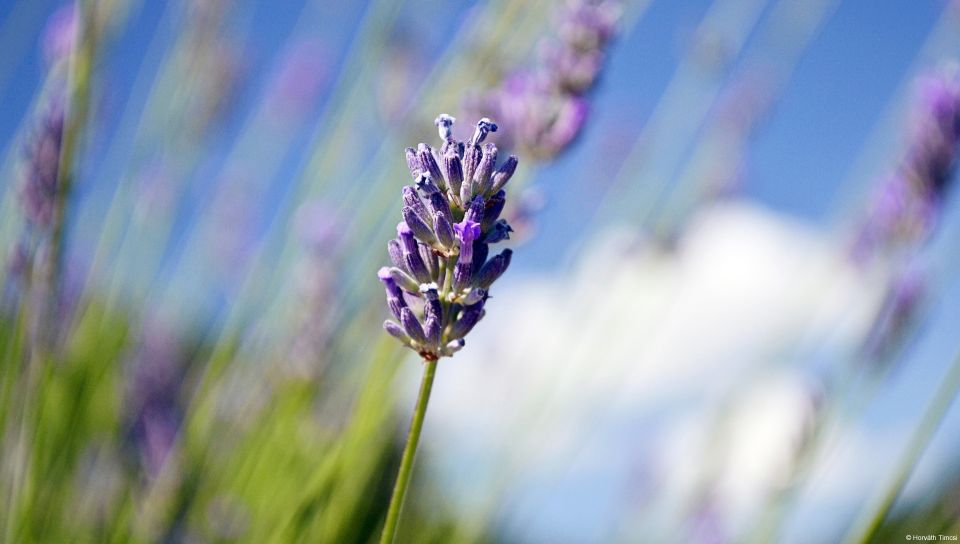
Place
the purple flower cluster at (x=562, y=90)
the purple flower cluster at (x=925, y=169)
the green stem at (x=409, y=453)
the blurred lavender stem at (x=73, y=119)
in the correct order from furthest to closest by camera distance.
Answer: the purple flower cluster at (x=925, y=169) < the purple flower cluster at (x=562, y=90) < the blurred lavender stem at (x=73, y=119) < the green stem at (x=409, y=453)

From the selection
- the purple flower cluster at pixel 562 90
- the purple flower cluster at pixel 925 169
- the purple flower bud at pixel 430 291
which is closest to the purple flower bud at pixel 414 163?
the purple flower bud at pixel 430 291

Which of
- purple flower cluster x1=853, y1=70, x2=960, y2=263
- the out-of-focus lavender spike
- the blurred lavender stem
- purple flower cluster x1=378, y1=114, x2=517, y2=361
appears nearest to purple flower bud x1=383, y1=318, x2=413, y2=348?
purple flower cluster x1=378, y1=114, x2=517, y2=361

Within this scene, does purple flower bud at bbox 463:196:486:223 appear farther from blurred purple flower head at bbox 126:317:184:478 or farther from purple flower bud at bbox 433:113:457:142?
blurred purple flower head at bbox 126:317:184:478

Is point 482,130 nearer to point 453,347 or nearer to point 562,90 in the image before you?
point 453,347

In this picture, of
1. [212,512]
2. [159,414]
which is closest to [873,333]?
[212,512]

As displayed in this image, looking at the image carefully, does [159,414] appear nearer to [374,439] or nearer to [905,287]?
[374,439]

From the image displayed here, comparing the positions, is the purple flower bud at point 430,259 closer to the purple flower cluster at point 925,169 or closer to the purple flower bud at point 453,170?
the purple flower bud at point 453,170
